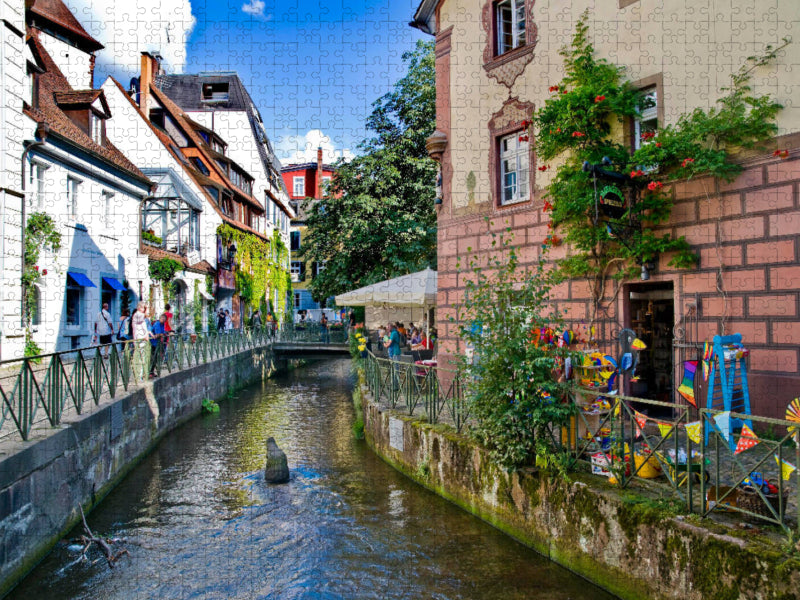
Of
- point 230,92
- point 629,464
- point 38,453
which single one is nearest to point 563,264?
point 629,464

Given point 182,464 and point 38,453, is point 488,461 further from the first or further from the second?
point 182,464

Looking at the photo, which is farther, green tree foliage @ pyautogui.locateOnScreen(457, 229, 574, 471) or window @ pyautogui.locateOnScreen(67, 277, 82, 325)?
window @ pyautogui.locateOnScreen(67, 277, 82, 325)

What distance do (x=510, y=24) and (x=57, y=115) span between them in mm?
13321

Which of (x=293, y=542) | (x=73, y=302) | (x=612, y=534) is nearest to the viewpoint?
(x=612, y=534)

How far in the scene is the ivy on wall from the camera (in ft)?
119

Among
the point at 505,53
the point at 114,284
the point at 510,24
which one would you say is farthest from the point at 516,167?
the point at 114,284

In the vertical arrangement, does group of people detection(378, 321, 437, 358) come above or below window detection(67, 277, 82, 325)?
below

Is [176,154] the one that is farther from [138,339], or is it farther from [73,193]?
[138,339]

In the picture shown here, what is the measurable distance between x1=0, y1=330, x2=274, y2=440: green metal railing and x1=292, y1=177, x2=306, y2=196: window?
4516 cm

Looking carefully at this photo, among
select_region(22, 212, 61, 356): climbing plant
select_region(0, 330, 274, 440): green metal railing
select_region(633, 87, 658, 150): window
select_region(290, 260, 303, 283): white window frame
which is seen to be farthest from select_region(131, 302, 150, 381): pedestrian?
select_region(290, 260, 303, 283): white window frame

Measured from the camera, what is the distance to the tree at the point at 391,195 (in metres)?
25.7

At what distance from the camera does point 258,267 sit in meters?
40.0

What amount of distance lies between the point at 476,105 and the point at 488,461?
320 inches

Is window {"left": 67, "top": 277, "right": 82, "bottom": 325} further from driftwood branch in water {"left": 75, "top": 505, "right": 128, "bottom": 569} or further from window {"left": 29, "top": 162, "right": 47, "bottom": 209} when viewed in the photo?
driftwood branch in water {"left": 75, "top": 505, "right": 128, "bottom": 569}
